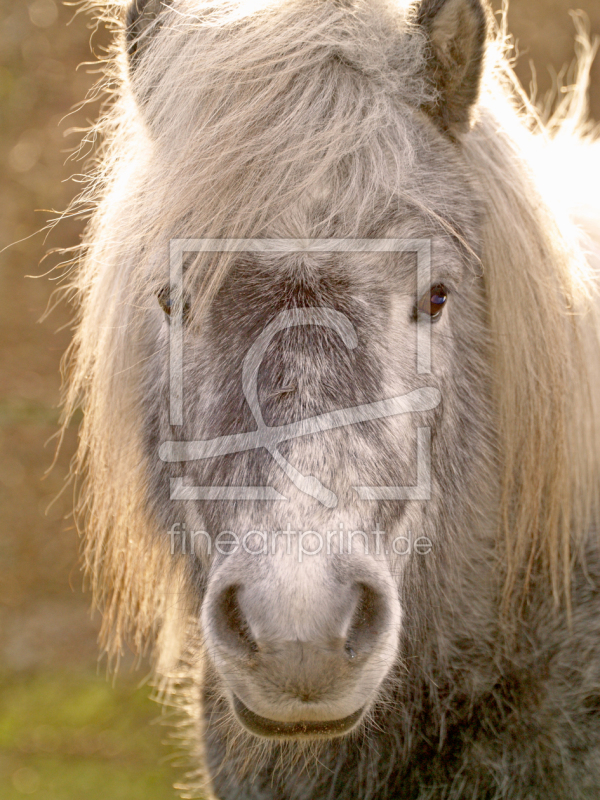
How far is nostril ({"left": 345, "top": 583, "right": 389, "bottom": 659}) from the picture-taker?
36.2 inches

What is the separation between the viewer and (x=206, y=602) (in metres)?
0.96

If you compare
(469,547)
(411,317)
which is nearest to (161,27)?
(411,317)

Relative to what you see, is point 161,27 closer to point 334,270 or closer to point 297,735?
point 334,270

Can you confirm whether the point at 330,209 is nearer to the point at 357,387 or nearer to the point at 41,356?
the point at 357,387

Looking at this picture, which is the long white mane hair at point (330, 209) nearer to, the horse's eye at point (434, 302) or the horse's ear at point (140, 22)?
the horse's ear at point (140, 22)

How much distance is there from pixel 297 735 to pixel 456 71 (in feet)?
3.69

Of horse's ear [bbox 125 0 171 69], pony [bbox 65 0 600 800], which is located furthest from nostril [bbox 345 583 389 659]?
horse's ear [bbox 125 0 171 69]

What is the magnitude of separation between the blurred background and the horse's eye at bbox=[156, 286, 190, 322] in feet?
8.37

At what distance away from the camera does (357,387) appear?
1014mm

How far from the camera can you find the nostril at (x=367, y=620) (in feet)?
3.02

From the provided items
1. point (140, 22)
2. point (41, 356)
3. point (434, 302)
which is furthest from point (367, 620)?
point (41, 356)

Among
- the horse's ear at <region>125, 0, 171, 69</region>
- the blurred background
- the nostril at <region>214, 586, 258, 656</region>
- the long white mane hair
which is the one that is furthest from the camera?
the blurred background

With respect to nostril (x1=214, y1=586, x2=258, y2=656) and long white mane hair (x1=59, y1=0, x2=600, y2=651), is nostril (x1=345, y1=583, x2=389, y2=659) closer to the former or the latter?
nostril (x1=214, y1=586, x2=258, y2=656)

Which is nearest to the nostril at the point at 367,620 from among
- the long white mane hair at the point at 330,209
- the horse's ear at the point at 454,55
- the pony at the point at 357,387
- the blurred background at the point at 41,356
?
the pony at the point at 357,387
